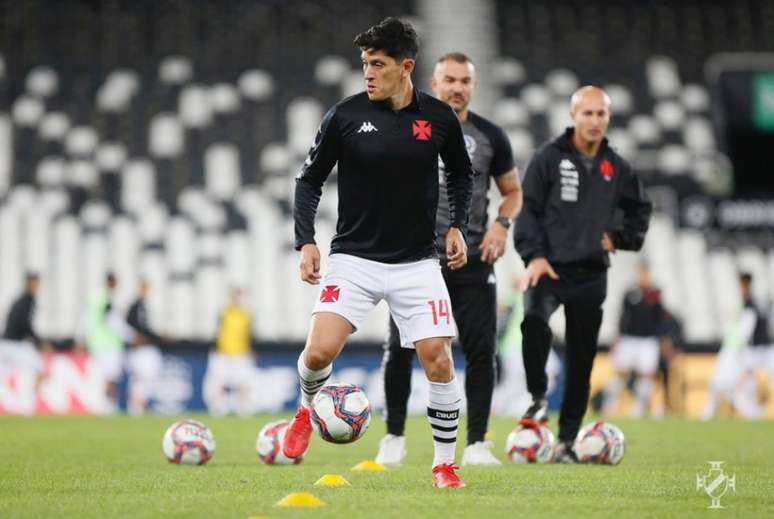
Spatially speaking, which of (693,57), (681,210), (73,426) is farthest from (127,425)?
(693,57)

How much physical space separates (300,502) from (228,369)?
49.7 ft

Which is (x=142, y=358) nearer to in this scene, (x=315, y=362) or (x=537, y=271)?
(x=537, y=271)

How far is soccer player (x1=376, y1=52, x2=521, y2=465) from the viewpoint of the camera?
27.3 ft

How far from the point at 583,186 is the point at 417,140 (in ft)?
8.16

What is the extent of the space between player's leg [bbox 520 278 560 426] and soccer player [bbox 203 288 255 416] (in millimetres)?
12175

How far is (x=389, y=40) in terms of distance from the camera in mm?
6352

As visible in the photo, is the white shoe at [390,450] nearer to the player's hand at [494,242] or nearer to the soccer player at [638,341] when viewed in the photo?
the player's hand at [494,242]

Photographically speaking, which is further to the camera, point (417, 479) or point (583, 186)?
point (583, 186)

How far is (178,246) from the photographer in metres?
22.8

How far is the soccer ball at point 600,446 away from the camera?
8.55m

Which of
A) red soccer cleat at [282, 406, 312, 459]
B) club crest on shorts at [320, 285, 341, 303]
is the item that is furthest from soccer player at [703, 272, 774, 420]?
club crest on shorts at [320, 285, 341, 303]

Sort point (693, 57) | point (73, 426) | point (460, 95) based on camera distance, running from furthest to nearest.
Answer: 1. point (693, 57)
2. point (73, 426)
3. point (460, 95)

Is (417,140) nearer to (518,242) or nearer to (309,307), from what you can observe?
(518,242)

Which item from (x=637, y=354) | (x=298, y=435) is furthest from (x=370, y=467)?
(x=637, y=354)
